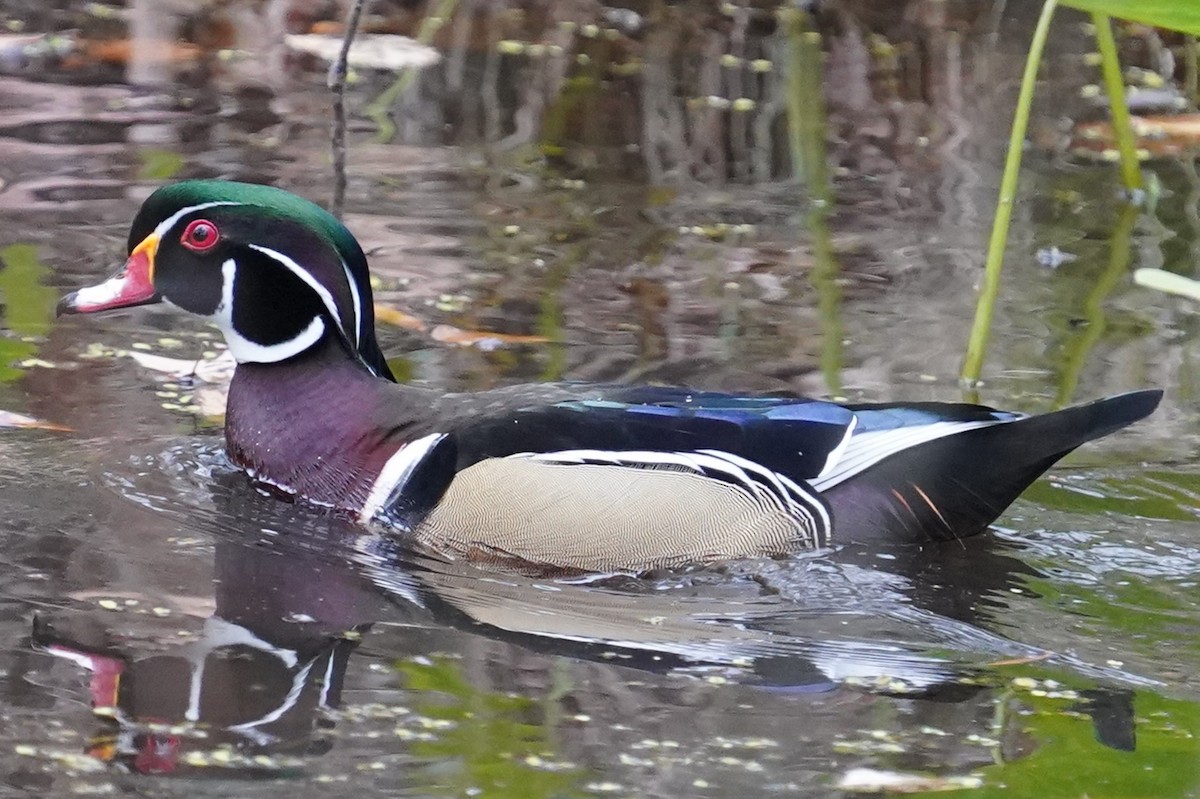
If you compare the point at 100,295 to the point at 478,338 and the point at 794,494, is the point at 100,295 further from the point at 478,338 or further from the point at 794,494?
the point at 794,494

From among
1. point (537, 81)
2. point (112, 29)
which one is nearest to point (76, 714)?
point (537, 81)

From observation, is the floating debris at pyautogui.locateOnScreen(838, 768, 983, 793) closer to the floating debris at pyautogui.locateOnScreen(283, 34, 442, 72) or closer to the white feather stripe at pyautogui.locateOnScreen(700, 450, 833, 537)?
the white feather stripe at pyautogui.locateOnScreen(700, 450, 833, 537)

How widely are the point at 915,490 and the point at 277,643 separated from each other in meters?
1.65

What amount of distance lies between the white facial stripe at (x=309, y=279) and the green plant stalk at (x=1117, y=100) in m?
2.46

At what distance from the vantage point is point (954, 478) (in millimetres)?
4664

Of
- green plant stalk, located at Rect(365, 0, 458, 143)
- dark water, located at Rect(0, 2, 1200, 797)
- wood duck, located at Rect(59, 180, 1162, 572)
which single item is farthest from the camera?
green plant stalk, located at Rect(365, 0, 458, 143)

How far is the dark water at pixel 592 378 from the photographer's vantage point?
3.50 m

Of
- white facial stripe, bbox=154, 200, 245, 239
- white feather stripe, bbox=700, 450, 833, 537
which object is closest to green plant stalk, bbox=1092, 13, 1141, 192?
white feather stripe, bbox=700, 450, 833, 537

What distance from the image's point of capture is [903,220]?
8109mm

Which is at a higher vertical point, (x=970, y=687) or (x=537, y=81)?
(x=537, y=81)

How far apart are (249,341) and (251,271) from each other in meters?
0.19

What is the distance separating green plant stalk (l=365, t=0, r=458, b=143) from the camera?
9125mm

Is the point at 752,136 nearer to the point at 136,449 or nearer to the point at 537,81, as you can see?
the point at 537,81

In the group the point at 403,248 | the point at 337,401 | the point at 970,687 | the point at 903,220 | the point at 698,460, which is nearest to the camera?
the point at 970,687
